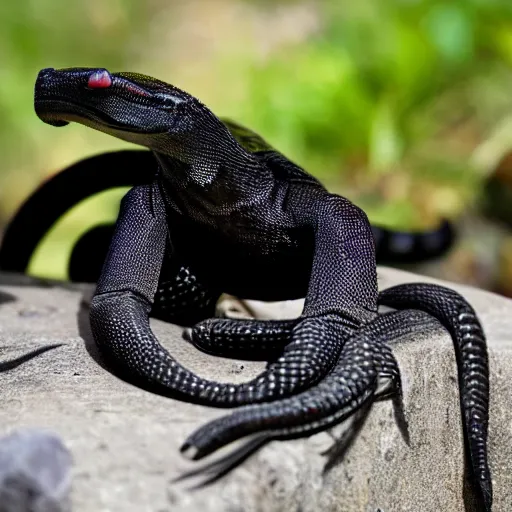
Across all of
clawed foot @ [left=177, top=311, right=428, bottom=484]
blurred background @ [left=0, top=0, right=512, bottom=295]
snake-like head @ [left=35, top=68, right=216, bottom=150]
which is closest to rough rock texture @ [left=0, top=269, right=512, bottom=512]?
clawed foot @ [left=177, top=311, right=428, bottom=484]

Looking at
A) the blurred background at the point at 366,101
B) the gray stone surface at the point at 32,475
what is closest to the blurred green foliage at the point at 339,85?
the blurred background at the point at 366,101

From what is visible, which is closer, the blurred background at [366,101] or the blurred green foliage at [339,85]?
the blurred background at [366,101]

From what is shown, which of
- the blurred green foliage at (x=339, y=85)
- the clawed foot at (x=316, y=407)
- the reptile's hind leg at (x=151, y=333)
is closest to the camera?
the clawed foot at (x=316, y=407)

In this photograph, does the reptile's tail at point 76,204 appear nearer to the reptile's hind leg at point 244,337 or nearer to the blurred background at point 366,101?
the reptile's hind leg at point 244,337

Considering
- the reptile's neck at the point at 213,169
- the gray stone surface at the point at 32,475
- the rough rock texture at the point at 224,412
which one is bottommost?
the gray stone surface at the point at 32,475

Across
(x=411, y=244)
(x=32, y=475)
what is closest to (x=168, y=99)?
(x=32, y=475)

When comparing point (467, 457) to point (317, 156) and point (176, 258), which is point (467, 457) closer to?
point (176, 258)

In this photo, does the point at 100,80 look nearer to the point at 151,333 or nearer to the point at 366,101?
the point at 151,333

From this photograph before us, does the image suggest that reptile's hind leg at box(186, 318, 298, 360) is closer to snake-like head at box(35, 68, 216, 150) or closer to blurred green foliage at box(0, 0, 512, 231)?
snake-like head at box(35, 68, 216, 150)
